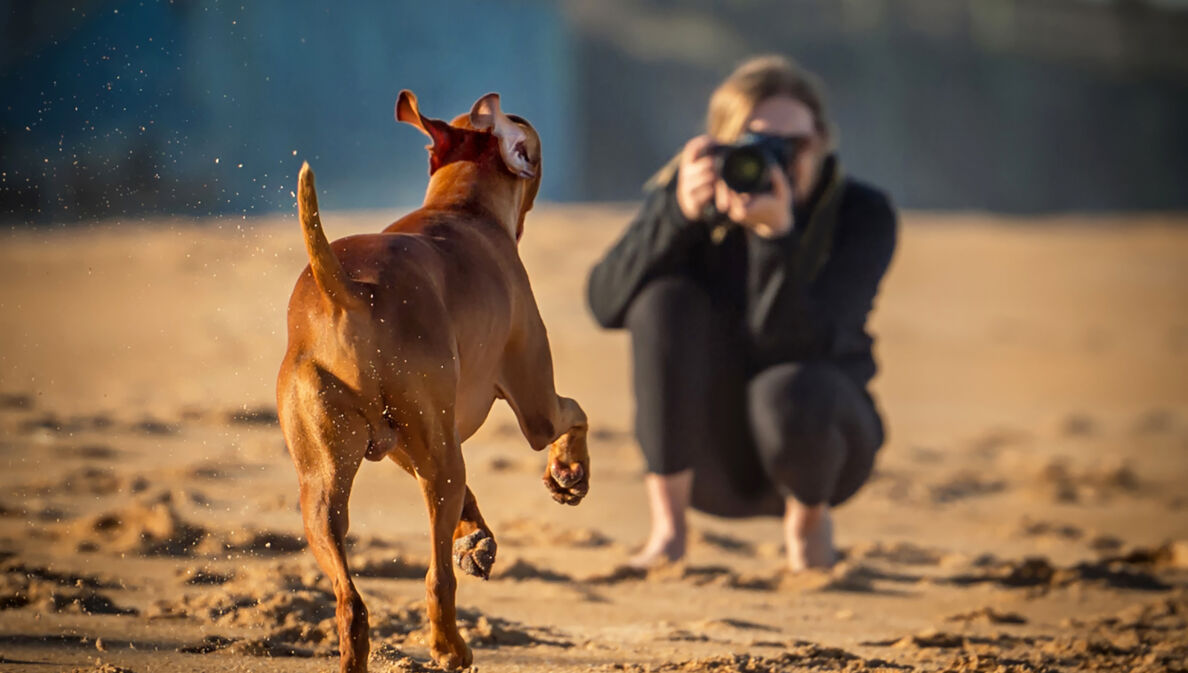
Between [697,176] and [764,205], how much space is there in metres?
0.21

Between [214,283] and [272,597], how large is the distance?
8.63 m

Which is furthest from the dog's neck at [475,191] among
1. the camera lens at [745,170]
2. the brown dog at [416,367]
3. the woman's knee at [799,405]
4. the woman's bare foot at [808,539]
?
the woman's bare foot at [808,539]

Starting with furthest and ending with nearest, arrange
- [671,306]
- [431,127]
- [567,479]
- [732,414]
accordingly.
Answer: [732,414] → [671,306] → [567,479] → [431,127]

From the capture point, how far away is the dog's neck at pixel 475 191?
8.16 ft

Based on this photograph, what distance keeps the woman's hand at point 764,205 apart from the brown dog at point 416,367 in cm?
151

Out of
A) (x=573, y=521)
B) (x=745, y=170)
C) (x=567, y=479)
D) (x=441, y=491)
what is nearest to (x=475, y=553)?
(x=441, y=491)

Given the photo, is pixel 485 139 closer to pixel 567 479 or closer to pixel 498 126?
pixel 498 126

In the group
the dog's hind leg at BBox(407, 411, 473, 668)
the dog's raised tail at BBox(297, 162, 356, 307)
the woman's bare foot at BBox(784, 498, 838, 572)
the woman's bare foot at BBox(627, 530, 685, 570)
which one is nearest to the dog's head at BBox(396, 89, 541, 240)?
the dog's raised tail at BBox(297, 162, 356, 307)

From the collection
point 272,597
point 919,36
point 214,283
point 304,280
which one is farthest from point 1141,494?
point 919,36

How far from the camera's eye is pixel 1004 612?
378 centimetres

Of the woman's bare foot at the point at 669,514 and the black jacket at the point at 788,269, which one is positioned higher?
the black jacket at the point at 788,269

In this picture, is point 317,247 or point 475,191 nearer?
point 317,247

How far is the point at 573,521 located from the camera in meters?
4.91

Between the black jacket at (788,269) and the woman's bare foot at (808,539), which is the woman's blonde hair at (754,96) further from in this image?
the woman's bare foot at (808,539)
